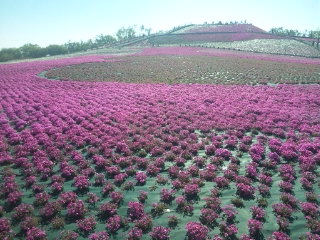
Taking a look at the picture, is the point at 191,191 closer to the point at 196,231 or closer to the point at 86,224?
the point at 196,231

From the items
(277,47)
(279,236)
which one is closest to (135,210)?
(279,236)

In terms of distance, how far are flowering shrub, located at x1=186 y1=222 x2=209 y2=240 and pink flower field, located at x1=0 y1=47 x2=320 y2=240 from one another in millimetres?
42

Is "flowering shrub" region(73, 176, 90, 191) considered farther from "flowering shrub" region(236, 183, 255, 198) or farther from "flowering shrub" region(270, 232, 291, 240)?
"flowering shrub" region(270, 232, 291, 240)

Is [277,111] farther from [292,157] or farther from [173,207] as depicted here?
[173,207]

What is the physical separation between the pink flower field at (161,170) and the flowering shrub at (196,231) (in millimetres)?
42

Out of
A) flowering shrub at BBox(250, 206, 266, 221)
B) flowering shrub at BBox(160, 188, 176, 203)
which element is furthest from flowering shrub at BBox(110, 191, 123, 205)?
flowering shrub at BBox(250, 206, 266, 221)

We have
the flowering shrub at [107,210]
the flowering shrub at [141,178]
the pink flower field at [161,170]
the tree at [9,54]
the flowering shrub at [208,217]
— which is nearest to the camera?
the pink flower field at [161,170]

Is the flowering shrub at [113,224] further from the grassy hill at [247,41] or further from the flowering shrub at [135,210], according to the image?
the grassy hill at [247,41]

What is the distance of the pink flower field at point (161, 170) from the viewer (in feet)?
38.9

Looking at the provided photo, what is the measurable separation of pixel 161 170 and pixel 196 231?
5884mm

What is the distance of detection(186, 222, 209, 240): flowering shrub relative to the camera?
11.0 m

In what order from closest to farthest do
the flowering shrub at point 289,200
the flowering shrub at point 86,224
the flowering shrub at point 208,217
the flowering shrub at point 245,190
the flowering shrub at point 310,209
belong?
the flowering shrub at point 86,224 → the flowering shrub at point 208,217 → the flowering shrub at point 310,209 → the flowering shrub at point 289,200 → the flowering shrub at point 245,190

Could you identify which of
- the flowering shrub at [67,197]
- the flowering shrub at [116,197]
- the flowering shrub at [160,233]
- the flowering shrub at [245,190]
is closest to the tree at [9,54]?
the flowering shrub at [67,197]

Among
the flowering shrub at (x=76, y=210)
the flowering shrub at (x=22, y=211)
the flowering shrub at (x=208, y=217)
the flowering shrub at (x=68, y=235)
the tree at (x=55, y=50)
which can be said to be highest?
the tree at (x=55, y=50)
